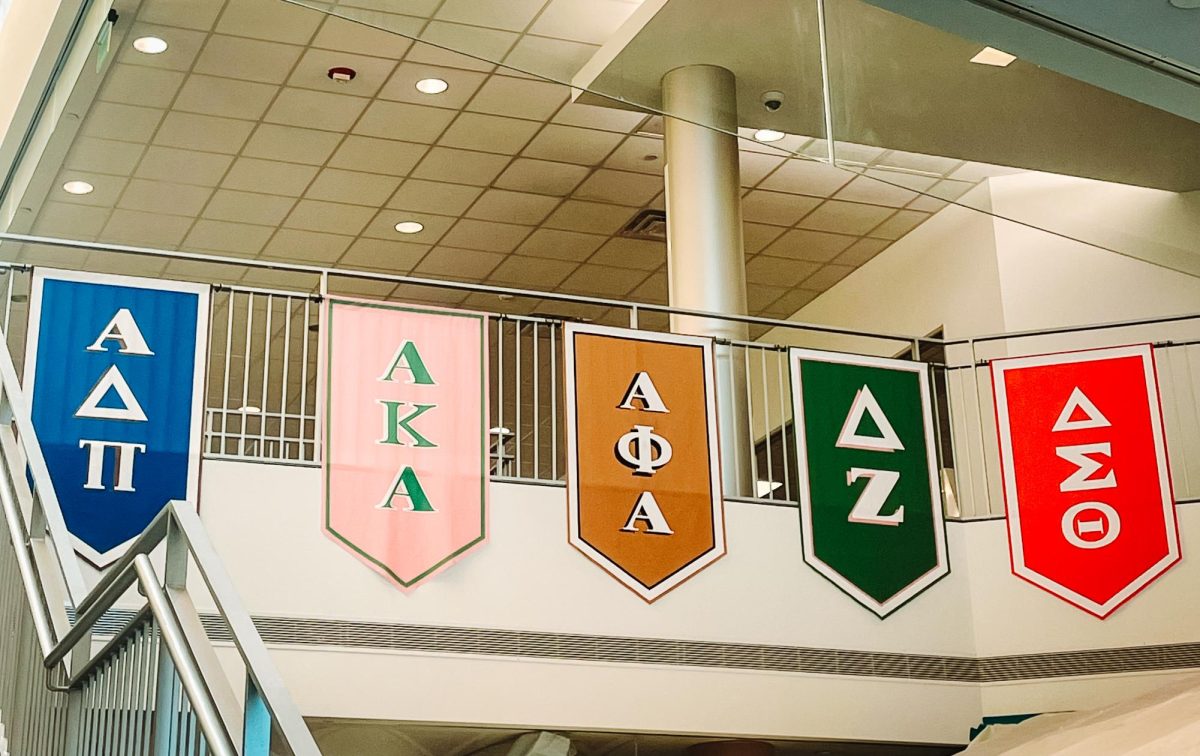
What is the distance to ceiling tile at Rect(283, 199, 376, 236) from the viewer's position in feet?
38.6

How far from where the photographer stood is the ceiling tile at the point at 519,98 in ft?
32.4

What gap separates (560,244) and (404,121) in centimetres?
252

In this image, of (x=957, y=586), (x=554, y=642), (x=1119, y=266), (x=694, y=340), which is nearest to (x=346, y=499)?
(x=554, y=642)

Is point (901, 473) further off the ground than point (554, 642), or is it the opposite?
point (901, 473)

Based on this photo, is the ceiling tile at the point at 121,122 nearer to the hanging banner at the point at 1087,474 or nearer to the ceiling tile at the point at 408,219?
the ceiling tile at the point at 408,219

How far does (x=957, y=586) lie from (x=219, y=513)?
14.1ft

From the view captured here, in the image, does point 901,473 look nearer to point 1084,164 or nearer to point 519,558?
point 519,558

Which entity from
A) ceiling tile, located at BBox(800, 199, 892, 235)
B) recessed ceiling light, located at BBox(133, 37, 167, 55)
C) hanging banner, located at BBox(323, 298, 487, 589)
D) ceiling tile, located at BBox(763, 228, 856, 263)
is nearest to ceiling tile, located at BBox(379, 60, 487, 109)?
recessed ceiling light, located at BBox(133, 37, 167, 55)

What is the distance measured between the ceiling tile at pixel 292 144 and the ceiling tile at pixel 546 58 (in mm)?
8678

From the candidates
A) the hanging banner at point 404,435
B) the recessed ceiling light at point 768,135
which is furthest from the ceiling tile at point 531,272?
the recessed ceiling light at point 768,135

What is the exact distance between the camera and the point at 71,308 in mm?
7316

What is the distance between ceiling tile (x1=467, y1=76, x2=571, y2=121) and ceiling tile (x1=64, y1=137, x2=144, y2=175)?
2578 mm

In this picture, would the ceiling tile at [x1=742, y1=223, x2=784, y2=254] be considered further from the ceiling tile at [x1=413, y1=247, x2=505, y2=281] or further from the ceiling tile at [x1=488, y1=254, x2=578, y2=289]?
the ceiling tile at [x1=413, y1=247, x2=505, y2=281]

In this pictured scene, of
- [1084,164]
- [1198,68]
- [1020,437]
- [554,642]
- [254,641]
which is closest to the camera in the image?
[1198,68]
